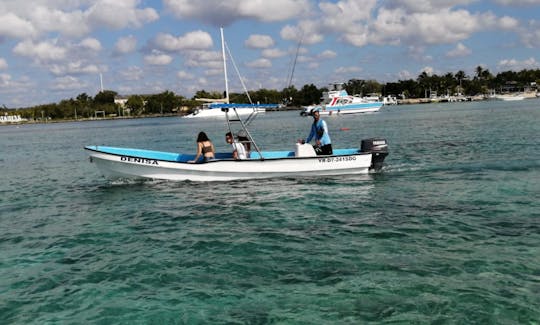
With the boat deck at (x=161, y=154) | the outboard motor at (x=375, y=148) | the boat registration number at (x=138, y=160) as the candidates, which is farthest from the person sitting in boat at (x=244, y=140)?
the outboard motor at (x=375, y=148)

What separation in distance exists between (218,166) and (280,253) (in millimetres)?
8500

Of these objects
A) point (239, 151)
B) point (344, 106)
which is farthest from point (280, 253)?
point (344, 106)

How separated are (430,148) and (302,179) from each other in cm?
1404

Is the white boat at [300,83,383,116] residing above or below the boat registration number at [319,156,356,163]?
above

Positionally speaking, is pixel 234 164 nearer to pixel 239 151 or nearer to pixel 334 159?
pixel 239 151

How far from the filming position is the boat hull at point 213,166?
56.7ft

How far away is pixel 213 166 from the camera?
17.5 metres

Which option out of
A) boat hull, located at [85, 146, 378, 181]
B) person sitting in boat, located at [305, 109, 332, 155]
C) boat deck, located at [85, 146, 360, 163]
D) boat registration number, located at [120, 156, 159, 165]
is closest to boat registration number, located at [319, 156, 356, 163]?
boat hull, located at [85, 146, 378, 181]

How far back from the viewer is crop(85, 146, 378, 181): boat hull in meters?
17.3

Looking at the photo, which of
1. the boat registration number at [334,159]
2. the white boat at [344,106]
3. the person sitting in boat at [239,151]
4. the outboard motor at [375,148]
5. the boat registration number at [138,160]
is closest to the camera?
the boat registration number at [138,160]

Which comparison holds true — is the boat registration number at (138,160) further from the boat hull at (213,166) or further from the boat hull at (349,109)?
the boat hull at (349,109)

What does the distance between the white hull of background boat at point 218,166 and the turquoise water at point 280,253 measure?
0.51 metres

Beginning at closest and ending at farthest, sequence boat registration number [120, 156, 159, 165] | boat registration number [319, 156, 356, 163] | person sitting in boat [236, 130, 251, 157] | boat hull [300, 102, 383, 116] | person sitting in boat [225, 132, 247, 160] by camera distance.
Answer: boat registration number [120, 156, 159, 165]
person sitting in boat [225, 132, 247, 160]
person sitting in boat [236, 130, 251, 157]
boat registration number [319, 156, 356, 163]
boat hull [300, 102, 383, 116]

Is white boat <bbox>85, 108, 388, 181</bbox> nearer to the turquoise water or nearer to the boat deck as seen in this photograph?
the boat deck
